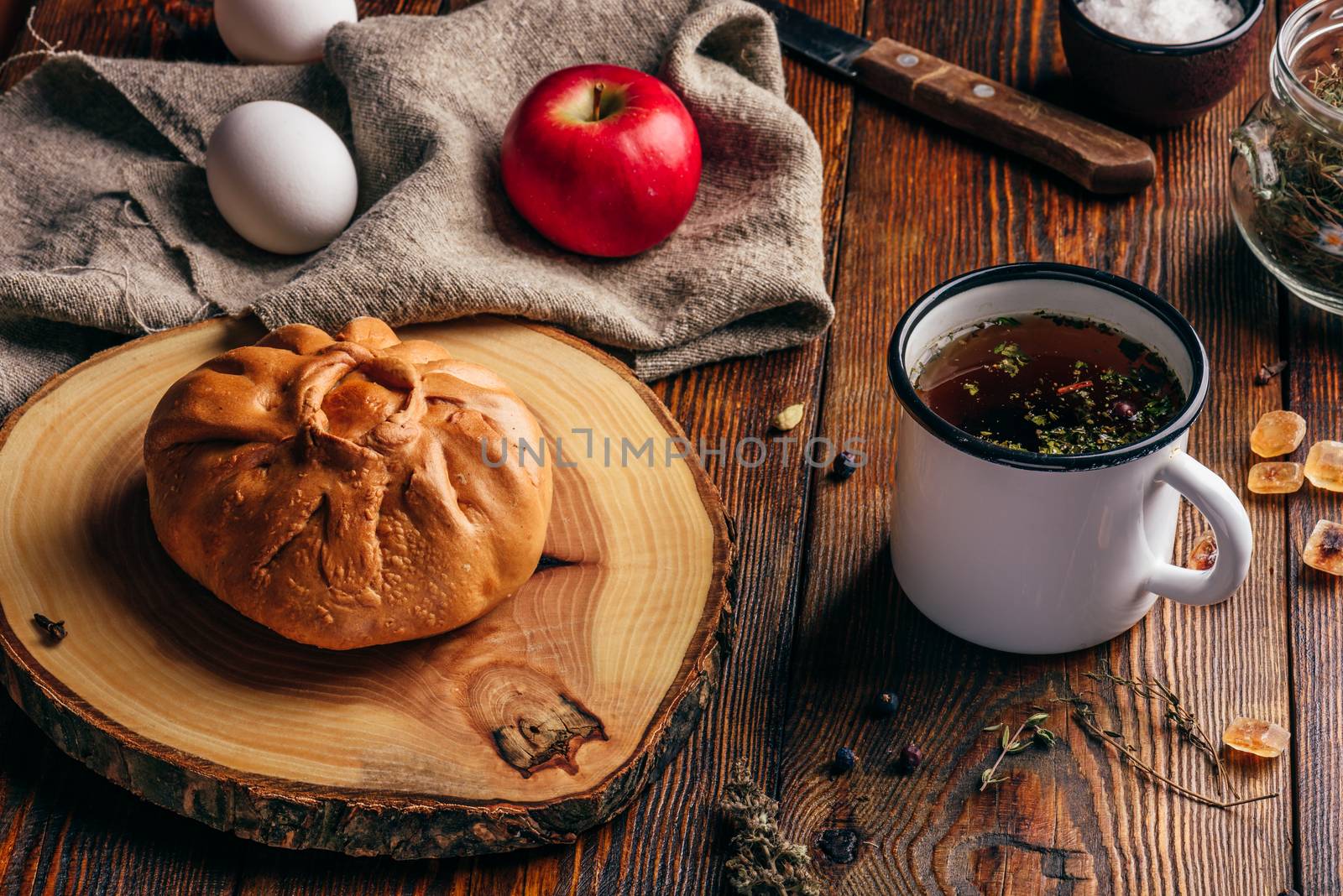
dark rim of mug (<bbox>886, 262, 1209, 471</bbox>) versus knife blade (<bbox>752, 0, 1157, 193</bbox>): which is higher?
dark rim of mug (<bbox>886, 262, 1209, 471</bbox>)

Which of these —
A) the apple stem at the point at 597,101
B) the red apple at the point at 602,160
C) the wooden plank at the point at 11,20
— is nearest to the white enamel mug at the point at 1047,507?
the red apple at the point at 602,160

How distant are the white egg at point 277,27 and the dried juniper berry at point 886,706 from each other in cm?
123

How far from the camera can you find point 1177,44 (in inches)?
66.0

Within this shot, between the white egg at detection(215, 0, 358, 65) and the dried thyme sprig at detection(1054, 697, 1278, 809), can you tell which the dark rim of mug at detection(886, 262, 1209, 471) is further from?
the white egg at detection(215, 0, 358, 65)

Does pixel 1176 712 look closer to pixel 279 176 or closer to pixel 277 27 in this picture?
pixel 279 176

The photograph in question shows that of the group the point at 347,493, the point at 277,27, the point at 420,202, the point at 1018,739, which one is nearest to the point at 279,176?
the point at 420,202

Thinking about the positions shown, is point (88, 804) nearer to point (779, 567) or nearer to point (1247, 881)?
point (779, 567)

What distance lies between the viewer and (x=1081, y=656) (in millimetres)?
1264

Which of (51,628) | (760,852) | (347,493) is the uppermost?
(347,493)

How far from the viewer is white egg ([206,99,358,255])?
5.09ft

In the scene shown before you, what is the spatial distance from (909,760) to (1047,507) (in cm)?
28

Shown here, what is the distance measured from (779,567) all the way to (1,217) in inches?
43.9

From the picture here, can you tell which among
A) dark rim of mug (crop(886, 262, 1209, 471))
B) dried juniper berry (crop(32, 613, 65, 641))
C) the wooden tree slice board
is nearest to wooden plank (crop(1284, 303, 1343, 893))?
dark rim of mug (crop(886, 262, 1209, 471))

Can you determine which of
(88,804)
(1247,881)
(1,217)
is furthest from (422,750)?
(1,217)
